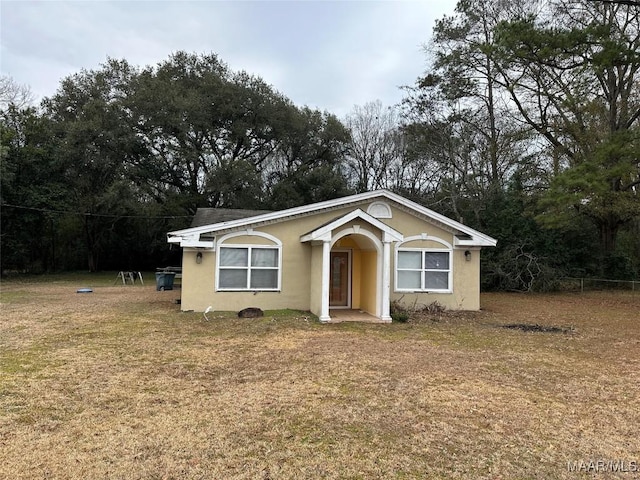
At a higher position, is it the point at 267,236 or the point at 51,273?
the point at 267,236

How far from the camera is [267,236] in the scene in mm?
12102

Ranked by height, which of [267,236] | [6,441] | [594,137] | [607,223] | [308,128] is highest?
[308,128]

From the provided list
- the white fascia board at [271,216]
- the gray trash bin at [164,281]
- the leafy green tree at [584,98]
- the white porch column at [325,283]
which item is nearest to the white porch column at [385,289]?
the white porch column at [325,283]

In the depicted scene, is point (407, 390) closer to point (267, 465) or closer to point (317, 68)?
point (267, 465)

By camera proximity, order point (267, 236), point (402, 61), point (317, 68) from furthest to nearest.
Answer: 1. point (402, 61)
2. point (317, 68)
3. point (267, 236)

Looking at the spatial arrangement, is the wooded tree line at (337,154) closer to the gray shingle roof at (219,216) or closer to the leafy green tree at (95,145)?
the leafy green tree at (95,145)

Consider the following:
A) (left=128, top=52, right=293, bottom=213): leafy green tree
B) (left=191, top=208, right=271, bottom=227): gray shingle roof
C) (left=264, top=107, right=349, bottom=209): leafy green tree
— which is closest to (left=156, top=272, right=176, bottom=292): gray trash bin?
(left=191, top=208, right=271, bottom=227): gray shingle roof

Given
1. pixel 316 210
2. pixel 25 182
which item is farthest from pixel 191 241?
pixel 25 182

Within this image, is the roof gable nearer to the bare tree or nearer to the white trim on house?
the white trim on house

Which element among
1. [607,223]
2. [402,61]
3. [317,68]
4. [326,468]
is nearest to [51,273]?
[317,68]

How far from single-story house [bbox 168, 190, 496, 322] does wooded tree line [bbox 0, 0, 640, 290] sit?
450 centimetres

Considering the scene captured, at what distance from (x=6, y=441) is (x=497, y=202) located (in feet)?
71.2

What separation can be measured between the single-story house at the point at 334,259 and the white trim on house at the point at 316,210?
0.09 feet

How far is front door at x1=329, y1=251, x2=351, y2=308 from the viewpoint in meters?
13.1
